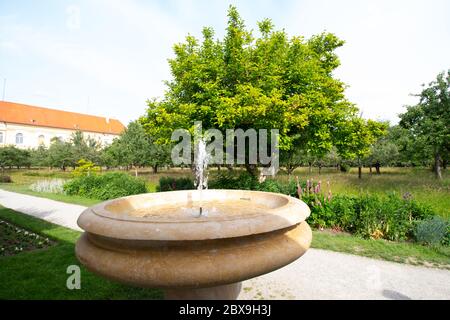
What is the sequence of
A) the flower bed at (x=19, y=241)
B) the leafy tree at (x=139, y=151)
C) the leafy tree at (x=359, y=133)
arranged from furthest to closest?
the leafy tree at (x=139, y=151)
the leafy tree at (x=359, y=133)
the flower bed at (x=19, y=241)

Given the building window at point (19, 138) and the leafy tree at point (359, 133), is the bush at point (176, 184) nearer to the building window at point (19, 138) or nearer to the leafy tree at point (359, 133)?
the leafy tree at point (359, 133)

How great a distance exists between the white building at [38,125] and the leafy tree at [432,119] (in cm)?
5201

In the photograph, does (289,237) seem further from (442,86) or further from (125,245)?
(442,86)

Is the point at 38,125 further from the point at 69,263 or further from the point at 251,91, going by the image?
the point at 69,263

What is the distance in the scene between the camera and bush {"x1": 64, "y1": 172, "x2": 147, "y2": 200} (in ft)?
46.5

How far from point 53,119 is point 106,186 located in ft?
209

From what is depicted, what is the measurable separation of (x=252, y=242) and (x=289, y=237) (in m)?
0.54

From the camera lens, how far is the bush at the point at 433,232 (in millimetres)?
6148

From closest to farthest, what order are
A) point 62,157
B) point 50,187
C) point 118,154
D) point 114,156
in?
1. point 50,187
2. point 118,154
3. point 114,156
4. point 62,157

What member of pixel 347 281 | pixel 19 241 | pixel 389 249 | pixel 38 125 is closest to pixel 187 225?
pixel 347 281

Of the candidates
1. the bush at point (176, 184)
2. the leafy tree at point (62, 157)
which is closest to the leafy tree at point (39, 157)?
the leafy tree at point (62, 157)

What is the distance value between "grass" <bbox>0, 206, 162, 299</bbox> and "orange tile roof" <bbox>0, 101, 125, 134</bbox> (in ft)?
218

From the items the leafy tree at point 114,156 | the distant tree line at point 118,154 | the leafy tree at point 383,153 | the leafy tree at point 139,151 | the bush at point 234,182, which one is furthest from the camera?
the leafy tree at point 114,156

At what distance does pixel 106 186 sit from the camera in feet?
47.8
